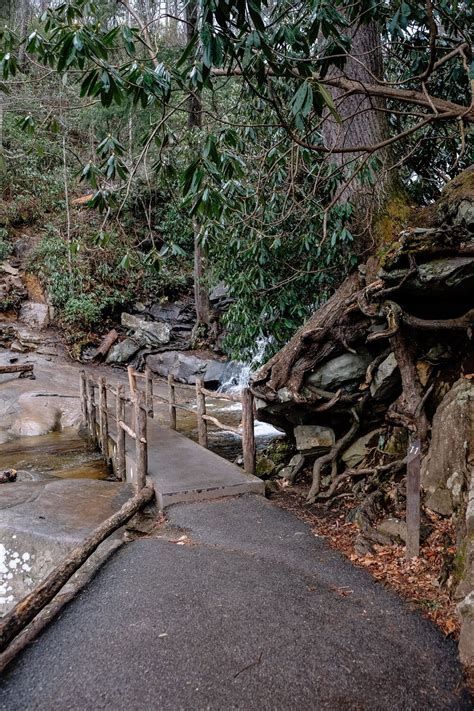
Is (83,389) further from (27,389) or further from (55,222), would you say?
(55,222)

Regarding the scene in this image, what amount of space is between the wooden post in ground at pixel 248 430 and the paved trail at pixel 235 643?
85.0 inches

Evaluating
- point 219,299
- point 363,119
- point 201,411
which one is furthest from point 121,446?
point 219,299

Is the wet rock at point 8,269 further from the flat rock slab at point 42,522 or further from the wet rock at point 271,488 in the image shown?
the wet rock at point 271,488

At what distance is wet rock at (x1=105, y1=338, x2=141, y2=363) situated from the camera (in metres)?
16.5

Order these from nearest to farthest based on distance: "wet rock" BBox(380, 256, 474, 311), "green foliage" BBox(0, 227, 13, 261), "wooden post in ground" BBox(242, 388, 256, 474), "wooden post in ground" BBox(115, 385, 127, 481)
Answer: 1. "wet rock" BBox(380, 256, 474, 311)
2. "wooden post in ground" BBox(242, 388, 256, 474)
3. "wooden post in ground" BBox(115, 385, 127, 481)
4. "green foliage" BBox(0, 227, 13, 261)

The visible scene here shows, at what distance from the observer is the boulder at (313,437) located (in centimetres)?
637

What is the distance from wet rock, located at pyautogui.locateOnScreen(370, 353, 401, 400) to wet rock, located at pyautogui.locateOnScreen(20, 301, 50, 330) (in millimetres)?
13580

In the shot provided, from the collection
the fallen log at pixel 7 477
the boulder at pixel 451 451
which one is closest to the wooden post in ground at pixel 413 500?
the boulder at pixel 451 451

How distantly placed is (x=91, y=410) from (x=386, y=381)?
7137 mm

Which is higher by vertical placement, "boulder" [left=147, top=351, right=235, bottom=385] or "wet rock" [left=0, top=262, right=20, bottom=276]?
"wet rock" [left=0, top=262, right=20, bottom=276]

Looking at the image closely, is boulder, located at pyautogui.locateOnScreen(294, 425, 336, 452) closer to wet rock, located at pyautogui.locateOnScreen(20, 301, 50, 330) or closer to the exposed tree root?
the exposed tree root

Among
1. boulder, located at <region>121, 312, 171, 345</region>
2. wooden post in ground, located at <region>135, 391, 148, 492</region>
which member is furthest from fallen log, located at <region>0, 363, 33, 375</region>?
wooden post in ground, located at <region>135, 391, 148, 492</region>

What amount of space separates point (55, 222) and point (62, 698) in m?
19.3

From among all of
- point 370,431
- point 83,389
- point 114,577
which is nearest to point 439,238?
point 370,431
